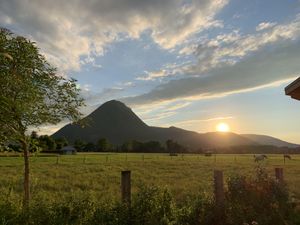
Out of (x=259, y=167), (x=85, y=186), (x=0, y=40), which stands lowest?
(x=85, y=186)

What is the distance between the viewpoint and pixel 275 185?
9914 mm

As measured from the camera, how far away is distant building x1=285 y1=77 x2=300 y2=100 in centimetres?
848

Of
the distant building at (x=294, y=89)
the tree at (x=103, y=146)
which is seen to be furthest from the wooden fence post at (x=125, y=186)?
the tree at (x=103, y=146)

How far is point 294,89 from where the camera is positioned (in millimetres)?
8742

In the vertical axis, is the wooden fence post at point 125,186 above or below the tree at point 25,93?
below

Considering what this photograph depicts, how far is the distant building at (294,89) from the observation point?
334 inches

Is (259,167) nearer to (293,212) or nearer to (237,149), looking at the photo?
(293,212)

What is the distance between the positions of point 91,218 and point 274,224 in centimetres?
460

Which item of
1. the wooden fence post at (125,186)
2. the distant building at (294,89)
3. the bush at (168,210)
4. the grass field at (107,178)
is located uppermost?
the distant building at (294,89)

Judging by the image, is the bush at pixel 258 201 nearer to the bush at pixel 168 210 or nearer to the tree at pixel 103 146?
the bush at pixel 168 210

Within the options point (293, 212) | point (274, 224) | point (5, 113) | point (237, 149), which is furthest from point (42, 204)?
point (237, 149)

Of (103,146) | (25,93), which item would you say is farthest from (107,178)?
(103,146)

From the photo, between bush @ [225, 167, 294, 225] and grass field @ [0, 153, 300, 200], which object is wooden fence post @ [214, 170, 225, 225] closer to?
bush @ [225, 167, 294, 225]

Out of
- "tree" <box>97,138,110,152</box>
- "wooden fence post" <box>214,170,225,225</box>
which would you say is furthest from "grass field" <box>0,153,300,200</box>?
"tree" <box>97,138,110,152</box>
